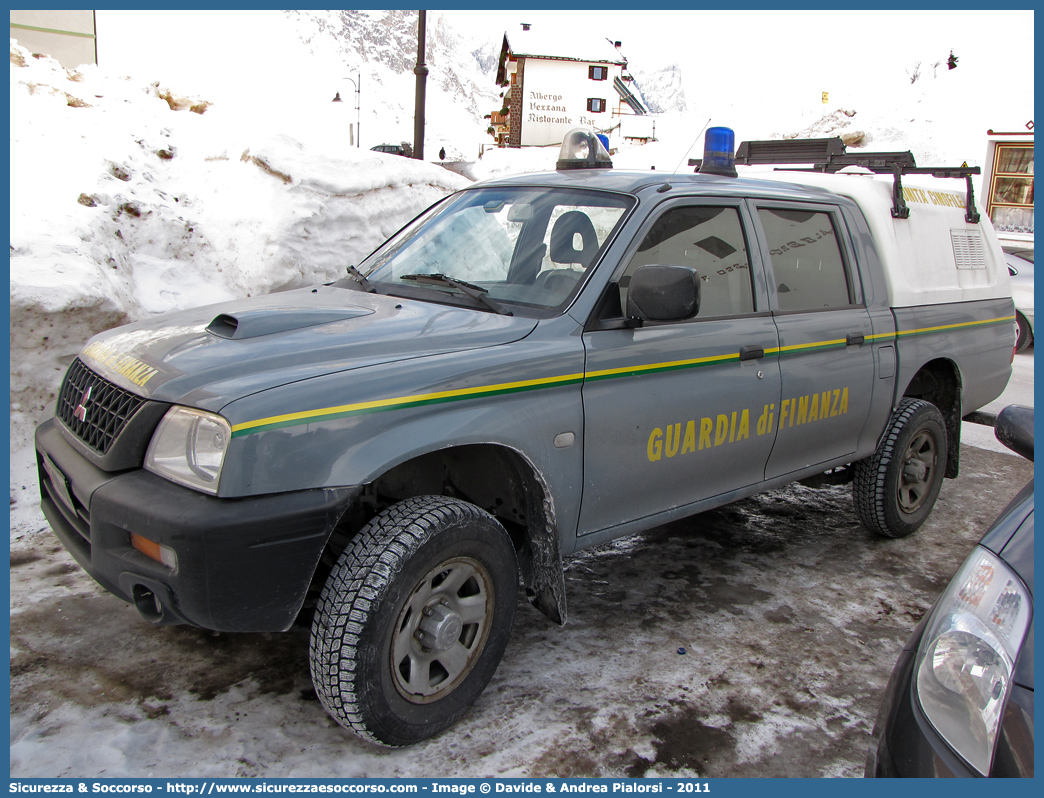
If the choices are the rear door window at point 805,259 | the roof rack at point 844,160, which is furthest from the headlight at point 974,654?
the roof rack at point 844,160

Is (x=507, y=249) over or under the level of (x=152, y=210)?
under

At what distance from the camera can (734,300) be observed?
12.0 feet

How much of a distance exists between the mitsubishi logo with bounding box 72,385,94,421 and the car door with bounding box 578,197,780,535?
174 cm

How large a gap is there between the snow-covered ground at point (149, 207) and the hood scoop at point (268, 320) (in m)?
2.18

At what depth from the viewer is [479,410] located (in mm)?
2727

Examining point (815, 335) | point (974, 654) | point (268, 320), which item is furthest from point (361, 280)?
point (974, 654)

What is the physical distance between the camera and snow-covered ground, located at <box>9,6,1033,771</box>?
17.1ft

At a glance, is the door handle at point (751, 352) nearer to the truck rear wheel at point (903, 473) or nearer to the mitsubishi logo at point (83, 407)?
the truck rear wheel at point (903, 473)

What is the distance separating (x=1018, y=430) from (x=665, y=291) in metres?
1.20

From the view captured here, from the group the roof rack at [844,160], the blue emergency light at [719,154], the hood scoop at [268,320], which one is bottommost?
the hood scoop at [268,320]

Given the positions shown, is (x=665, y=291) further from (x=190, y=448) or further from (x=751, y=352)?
(x=190, y=448)

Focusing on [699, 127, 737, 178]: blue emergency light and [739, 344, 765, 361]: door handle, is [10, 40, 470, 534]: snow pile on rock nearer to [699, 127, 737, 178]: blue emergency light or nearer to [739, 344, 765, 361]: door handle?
[699, 127, 737, 178]: blue emergency light

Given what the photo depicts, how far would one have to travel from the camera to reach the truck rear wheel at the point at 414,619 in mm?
2471

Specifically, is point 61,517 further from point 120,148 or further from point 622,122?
point 622,122
